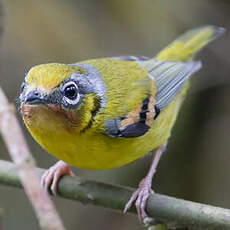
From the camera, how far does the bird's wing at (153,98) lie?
3.82m

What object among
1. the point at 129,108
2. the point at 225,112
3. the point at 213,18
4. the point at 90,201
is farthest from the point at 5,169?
the point at 213,18

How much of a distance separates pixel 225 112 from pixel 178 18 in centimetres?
168

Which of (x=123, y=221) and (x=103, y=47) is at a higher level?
(x=103, y=47)

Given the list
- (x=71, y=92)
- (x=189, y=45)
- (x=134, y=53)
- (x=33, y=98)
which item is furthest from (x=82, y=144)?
(x=134, y=53)

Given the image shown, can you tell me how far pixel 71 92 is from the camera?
3217mm

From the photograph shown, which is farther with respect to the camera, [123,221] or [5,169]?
[123,221]

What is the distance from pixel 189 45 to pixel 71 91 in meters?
3.00

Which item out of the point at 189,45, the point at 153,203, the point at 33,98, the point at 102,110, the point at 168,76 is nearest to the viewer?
the point at 33,98

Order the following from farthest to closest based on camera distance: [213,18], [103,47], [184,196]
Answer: [103,47]
[213,18]
[184,196]

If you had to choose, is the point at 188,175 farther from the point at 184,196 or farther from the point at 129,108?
the point at 129,108

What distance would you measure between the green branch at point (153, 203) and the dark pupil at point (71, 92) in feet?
2.50

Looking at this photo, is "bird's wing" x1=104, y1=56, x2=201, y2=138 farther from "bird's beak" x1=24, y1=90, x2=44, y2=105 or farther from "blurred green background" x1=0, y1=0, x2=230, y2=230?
"blurred green background" x1=0, y1=0, x2=230, y2=230

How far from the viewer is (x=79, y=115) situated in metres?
3.37

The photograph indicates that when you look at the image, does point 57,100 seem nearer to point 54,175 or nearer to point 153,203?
point 153,203
